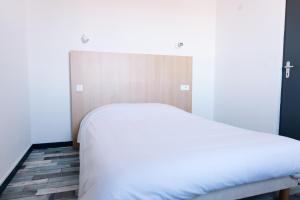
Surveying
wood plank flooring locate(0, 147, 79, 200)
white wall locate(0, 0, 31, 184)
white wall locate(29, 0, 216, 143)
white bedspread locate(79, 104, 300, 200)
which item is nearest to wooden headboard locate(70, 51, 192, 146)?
white wall locate(29, 0, 216, 143)

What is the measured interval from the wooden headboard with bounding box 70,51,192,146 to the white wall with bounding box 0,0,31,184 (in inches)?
21.8

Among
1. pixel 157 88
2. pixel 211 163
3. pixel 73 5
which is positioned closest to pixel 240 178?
pixel 211 163

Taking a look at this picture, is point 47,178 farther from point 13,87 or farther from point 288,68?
point 288,68

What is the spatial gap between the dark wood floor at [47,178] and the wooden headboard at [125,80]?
44 centimetres

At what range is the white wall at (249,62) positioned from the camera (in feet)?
8.47

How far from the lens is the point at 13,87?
217 cm

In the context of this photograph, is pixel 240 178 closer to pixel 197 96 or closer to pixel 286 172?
pixel 286 172

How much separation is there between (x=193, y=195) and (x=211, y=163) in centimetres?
19

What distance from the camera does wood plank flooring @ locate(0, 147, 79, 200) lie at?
1.75 m

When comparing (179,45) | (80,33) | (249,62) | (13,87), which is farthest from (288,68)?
(13,87)

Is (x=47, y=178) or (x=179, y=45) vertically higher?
(x=179, y=45)

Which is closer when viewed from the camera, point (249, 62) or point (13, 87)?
point (13, 87)

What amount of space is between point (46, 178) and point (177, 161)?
1482 mm

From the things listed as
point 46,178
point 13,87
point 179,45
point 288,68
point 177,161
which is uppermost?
point 179,45
